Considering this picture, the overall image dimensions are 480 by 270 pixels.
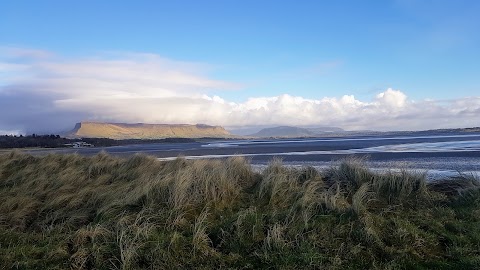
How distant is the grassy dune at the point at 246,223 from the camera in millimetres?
6457

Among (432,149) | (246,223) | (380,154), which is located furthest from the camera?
(432,149)

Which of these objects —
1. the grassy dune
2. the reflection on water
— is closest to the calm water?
the reflection on water

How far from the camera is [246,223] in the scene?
24.2 feet

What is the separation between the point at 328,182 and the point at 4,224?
24.7 feet

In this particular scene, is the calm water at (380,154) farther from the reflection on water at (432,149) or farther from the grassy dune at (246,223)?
the grassy dune at (246,223)

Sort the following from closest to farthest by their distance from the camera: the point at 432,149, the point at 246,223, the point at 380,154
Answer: the point at 246,223 → the point at 380,154 → the point at 432,149

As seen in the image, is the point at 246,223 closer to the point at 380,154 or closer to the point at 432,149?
the point at 380,154

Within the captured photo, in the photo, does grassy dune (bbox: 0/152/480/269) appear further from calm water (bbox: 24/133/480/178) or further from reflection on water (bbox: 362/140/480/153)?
reflection on water (bbox: 362/140/480/153)

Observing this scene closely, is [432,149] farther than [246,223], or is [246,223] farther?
[432,149]

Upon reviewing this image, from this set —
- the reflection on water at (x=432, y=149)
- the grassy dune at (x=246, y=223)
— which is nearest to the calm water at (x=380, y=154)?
the reflection on water at (x=432, y=149)

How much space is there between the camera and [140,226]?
289 inches

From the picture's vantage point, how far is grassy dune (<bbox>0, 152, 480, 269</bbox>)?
21.2 feet

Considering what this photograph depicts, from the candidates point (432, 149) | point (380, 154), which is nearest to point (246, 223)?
point (380, 154)

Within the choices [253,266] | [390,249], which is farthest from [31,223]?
[390,249]
